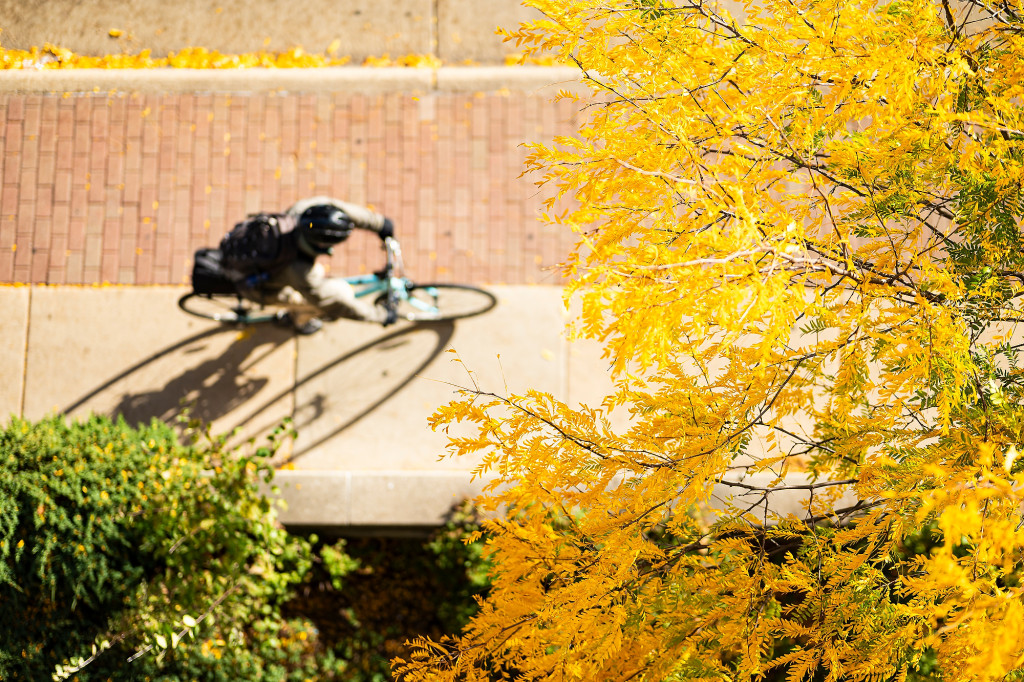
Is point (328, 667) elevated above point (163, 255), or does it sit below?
below

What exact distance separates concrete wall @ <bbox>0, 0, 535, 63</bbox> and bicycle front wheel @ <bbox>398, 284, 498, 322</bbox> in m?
2.21

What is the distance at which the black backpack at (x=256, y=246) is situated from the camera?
4047 millimetres

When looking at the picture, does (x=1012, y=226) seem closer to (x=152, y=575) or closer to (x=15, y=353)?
(x=152, y=575)

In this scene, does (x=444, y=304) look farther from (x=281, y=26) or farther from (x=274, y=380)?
(x=281, y=26)

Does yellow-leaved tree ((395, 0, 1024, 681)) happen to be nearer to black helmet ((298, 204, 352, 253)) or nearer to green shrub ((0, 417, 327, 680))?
black helmet ((298, 204, 352, 253))

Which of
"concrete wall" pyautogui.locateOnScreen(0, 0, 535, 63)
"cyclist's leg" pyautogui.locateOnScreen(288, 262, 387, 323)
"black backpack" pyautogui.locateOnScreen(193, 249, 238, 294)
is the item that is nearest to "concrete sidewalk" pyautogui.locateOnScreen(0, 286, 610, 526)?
"cyclist's leg" pyautogui.locateOnScreen(288, 262, 387, 323)

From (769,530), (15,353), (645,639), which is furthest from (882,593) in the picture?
(15,353)

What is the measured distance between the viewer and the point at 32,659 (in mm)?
4574

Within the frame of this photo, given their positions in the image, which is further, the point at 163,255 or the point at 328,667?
the point at 163,255

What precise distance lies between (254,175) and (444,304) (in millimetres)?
2022

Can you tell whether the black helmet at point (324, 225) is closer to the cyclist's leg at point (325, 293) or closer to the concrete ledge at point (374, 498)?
the cyclist's leg at point (325, 293)

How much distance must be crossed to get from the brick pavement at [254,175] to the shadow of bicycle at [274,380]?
593 mm

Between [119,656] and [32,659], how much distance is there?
0.54 meters

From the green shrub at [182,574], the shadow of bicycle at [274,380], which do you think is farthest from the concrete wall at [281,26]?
the green shrub at [182,574]
